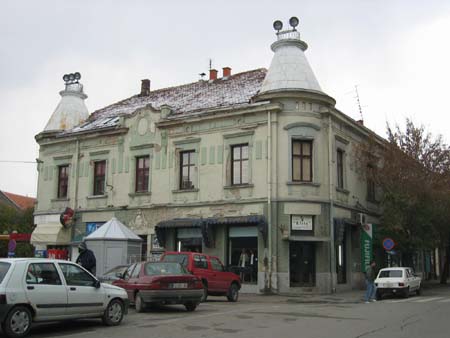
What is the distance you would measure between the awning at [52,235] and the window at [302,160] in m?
14.6

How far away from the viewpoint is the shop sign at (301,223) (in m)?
26.6

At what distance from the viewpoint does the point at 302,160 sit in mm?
27547

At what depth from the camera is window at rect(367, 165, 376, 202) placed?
106 feet

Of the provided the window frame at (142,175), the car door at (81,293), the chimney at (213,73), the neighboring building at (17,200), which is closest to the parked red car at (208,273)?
the car door at (81,293)

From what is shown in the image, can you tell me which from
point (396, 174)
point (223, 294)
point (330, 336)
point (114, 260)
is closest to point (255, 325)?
point (330, 336)

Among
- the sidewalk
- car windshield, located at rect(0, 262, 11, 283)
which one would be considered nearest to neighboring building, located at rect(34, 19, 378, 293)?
the sidewalk

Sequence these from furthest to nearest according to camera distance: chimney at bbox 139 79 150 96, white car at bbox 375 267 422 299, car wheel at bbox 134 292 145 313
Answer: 1. chimney at bbox 139 79 150 96
2. white car at bbox 375 267 422 299
3. car wheel at bbox 134 292 145 313

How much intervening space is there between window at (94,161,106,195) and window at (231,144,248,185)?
8850 mm

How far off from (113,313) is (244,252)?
14503mm

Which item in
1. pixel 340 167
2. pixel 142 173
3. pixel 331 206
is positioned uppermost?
pixel 340 167

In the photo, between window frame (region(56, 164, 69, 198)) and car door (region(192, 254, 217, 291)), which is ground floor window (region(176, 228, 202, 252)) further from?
window frame (region(56, 164, 69, 198))

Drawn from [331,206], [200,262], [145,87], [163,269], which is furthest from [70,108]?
[163,269]

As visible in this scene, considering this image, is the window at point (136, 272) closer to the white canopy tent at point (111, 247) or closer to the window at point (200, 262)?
the window at point (200, 262)

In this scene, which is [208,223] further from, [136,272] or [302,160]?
[136,272]
